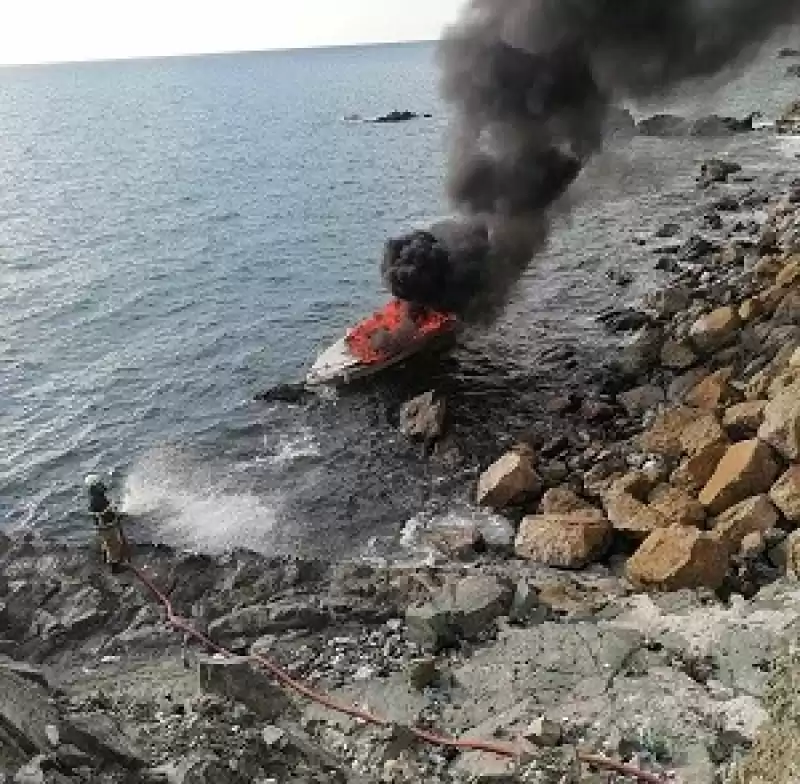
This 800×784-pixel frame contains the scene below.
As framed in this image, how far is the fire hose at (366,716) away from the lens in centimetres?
1130

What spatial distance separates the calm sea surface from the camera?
25.5 metres

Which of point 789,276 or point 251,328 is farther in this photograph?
point 251,328

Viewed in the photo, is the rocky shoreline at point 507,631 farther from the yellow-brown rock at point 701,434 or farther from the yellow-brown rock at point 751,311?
the yellow-brown rock at point 751,311

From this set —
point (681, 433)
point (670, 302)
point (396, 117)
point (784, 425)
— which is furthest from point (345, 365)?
point (396, 117)

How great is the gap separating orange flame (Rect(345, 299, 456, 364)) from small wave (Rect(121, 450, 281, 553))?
26.7 feet

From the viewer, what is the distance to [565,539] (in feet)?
66.2

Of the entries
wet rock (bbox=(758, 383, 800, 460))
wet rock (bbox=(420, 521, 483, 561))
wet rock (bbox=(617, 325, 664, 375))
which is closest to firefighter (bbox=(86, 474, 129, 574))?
wet rock (bbox=(420, 521, 483, 561))

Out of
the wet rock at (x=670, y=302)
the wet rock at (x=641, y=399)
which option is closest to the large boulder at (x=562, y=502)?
the wet rock at (x=641, y=399)

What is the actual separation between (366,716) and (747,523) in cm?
964

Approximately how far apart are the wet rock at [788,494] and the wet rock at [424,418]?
10316 mm

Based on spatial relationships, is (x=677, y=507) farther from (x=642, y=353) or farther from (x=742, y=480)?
(x=642, y=353)

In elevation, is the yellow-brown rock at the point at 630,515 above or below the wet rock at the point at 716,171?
below

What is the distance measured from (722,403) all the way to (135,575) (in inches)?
626

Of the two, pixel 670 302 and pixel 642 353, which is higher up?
pixel 670 302
